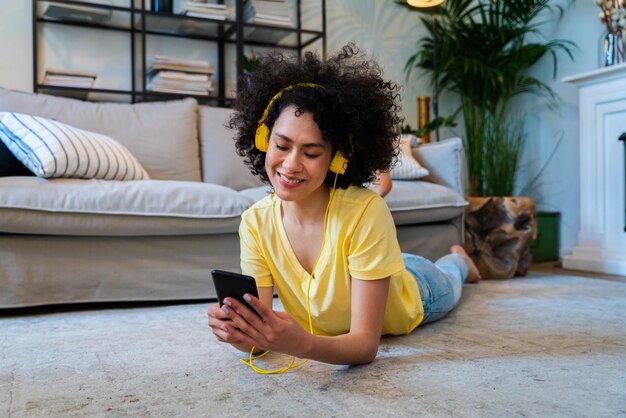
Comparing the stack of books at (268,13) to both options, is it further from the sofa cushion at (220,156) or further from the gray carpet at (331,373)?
the gray carpet at (331,373)

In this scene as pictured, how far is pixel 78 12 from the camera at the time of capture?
295 centimetres

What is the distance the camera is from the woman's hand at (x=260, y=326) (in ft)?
2.93

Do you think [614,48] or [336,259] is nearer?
[336,259]

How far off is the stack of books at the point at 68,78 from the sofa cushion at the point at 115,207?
1120 mm

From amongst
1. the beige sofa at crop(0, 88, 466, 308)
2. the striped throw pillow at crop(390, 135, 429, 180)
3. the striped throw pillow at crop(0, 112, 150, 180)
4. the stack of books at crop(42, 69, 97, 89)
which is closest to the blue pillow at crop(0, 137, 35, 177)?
the striped throw pillow at crop(0, 112, 150, 180)

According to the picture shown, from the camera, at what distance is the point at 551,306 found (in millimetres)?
1844

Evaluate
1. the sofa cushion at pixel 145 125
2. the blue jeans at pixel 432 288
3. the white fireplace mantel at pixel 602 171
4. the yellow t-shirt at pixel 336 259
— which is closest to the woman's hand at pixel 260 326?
the yellow t-shirt at pixel 336 259

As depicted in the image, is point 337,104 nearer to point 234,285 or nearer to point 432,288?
point 234,285

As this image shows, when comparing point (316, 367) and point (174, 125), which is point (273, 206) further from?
point (174, 125)

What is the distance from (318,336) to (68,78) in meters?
2.44

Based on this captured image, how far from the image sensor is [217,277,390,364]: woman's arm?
2.96 ft

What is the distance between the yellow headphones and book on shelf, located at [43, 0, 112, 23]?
2181 mm

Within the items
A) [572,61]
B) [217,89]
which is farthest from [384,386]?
[572,61]

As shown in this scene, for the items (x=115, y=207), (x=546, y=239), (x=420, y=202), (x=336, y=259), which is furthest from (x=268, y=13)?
(x=336, y=259)
